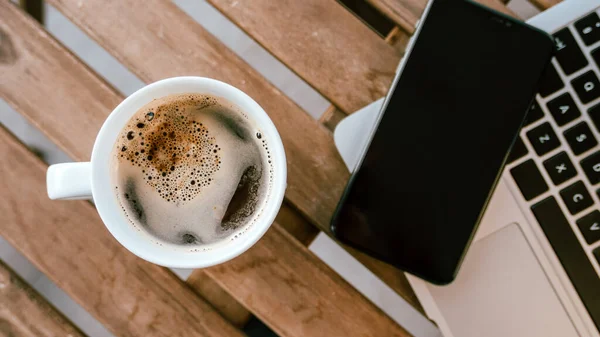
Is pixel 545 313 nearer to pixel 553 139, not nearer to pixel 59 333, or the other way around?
pixel 553 139

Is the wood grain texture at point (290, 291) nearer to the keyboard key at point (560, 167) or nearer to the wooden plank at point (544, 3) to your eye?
the keyboard key at point (560, 167)

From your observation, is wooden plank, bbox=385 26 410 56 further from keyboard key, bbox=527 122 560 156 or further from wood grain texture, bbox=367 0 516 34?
keyboard key, bbox=527 122 560 156

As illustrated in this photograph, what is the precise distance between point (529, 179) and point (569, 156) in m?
0.04

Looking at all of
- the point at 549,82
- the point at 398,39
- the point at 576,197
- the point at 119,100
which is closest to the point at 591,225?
the point at 576,197

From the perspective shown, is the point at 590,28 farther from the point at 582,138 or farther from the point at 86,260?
the point at 86,260

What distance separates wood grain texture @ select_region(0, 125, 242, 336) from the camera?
46cm

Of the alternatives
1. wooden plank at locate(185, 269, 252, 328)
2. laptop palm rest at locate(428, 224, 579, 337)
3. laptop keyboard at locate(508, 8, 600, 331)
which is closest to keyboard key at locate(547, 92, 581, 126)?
laptop keyboard at locate(508, 8, 600, 331)

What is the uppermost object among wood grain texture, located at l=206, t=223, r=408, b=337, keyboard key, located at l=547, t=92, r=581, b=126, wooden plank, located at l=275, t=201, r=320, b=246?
keyboard key, located at l=547, t=92, r=581, b=126

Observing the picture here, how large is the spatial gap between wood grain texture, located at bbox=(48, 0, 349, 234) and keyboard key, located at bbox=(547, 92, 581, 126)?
7.9 inches

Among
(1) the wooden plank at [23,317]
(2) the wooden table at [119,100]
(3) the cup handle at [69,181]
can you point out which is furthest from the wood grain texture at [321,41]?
(1) the wooden plank at [23,317]

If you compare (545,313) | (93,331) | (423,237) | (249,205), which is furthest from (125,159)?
(93,331)

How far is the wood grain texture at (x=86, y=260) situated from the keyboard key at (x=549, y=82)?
383 mm

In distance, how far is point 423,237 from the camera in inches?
17.5

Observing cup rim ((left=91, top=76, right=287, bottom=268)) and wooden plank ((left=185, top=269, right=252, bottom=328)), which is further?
wooden plank ((left=185, top=269, right=252, bottom=328))
